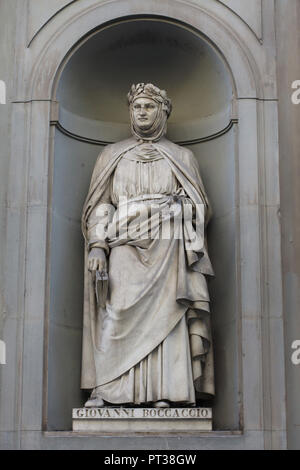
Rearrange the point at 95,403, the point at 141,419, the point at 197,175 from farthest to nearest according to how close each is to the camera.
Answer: the point at 197,175
the point at 95,403
the point at 141,419

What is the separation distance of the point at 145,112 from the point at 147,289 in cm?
191

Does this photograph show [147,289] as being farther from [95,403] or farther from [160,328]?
[95,403]

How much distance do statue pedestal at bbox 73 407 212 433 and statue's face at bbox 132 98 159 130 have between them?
2.96 meters

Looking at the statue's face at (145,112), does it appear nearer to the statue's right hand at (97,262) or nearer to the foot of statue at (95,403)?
the statue's right hand at (97,262)

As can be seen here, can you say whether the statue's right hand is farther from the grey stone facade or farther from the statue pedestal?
the statue pedestal

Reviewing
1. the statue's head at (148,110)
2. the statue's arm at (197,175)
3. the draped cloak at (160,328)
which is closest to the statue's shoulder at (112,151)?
the statue's head at (148,110)

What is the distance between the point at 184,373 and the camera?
12.7 m

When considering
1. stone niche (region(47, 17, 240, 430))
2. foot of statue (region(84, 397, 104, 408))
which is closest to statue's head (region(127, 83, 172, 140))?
stone niche (region(47, 17, 240, 430))

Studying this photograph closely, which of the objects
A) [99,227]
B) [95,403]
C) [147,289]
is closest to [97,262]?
[99,227]

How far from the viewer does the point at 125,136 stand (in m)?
14.4

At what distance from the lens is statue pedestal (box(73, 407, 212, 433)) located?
1243cm

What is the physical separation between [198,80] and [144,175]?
4.59 feet

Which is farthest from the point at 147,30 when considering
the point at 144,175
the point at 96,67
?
the point at 144,175

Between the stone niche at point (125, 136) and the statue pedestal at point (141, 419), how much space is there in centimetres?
40
